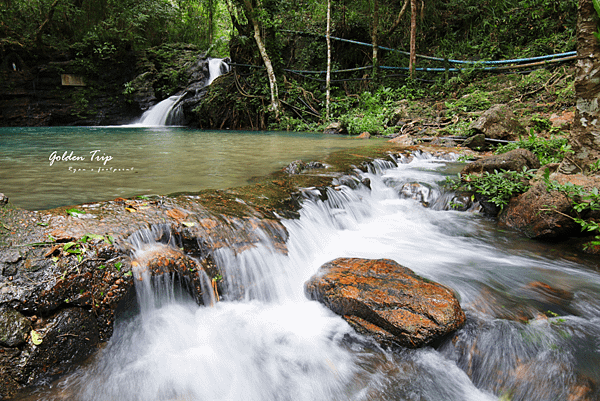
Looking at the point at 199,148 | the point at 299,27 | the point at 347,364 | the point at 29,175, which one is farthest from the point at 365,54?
the point at 347,364

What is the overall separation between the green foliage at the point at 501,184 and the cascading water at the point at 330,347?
1.13 metres

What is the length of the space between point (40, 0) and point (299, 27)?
45.4 feet

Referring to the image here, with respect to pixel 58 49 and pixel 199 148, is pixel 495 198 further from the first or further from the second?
pixel 58 49

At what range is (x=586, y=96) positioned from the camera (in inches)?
161

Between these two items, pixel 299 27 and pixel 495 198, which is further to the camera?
pixel 299 27

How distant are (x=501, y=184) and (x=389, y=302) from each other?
320 centimetres

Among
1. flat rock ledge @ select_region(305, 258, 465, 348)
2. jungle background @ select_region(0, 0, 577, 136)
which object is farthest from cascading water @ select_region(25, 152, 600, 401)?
jungle background @ select_region(0, 0, 577, 136)

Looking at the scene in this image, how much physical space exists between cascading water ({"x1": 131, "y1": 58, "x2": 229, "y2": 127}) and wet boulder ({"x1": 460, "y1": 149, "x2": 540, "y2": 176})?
16.3 meters

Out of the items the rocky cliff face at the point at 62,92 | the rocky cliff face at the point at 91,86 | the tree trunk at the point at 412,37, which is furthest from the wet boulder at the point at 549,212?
the rocky cliff face at the point at 62,92

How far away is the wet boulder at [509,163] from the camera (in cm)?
522

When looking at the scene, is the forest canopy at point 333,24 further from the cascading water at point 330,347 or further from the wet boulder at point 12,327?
the wet boulder at point 12,327

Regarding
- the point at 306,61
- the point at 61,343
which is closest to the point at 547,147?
the point at 61,343

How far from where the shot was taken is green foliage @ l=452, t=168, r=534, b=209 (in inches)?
184

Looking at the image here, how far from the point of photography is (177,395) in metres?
2.13
